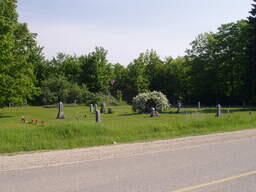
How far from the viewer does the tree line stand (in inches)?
1641

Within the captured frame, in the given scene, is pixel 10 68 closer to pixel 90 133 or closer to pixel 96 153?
pixel 90 133

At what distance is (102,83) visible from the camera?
61969 mm

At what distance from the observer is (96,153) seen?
10641 millimetres

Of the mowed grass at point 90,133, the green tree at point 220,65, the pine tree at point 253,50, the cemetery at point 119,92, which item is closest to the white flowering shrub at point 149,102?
the cemetery at point 119,92

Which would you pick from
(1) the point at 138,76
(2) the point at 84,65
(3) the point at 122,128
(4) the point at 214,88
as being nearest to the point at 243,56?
(4) the point at 214,88

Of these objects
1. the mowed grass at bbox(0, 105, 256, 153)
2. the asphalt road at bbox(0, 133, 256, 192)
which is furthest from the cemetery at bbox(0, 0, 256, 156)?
the asphalt road at bbox(0, 133, 256, 192)

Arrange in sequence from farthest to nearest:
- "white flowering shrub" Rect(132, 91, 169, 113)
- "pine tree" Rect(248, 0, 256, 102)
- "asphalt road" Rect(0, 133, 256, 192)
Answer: "pine tree" Rect(248, 0, 256, 102) < "white flowering shrub" Rect(132, 91, 169, 113) < "asphalt road" Rect(0, 133, 256, 192)

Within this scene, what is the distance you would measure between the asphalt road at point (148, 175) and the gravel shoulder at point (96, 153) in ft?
1.64

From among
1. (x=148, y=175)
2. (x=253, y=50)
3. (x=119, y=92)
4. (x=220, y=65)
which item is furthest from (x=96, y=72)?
(x=148, y=175)

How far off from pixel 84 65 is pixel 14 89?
112ft

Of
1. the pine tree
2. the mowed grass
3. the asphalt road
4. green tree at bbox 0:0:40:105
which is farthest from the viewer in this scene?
the pine tree

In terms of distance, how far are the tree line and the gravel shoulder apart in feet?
71.9

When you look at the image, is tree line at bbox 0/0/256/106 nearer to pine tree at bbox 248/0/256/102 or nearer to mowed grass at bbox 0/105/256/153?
pine tree at bbox 248/0/256/102

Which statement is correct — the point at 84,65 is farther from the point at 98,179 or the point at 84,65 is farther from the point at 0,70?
the point at 98,179
